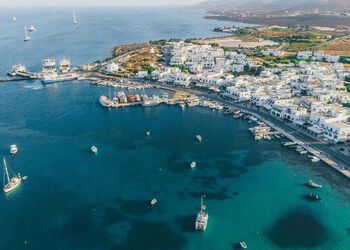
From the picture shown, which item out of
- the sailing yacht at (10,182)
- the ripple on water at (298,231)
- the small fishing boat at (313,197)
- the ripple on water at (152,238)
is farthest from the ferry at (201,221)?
the sailing yacht at (10,182)

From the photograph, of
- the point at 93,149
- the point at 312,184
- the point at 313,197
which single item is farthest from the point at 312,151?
the point at 93,149

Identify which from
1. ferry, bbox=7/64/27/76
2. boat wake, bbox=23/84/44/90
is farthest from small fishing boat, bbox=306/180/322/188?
ferry, bbox=7/64/27/76

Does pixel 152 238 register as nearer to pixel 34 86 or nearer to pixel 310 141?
pixel 310 141

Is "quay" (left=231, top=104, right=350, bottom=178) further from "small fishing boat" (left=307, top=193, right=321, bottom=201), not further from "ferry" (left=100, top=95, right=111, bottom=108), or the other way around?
"ferry" (left=100, top=95, right=111, bottom=108)

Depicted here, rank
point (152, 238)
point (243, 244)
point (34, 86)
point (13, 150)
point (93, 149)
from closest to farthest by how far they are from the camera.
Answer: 1. point (243, 244)
2. point (152, 238)
3. point (13, 150)
4. point (93, 149)
5. point (34, 86)

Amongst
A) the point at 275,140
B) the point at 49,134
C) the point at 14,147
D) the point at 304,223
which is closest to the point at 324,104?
the point at 275,140

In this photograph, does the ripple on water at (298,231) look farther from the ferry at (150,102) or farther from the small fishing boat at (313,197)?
the ferry at (150,102)

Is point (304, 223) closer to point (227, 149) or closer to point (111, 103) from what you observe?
point (227, 149)
